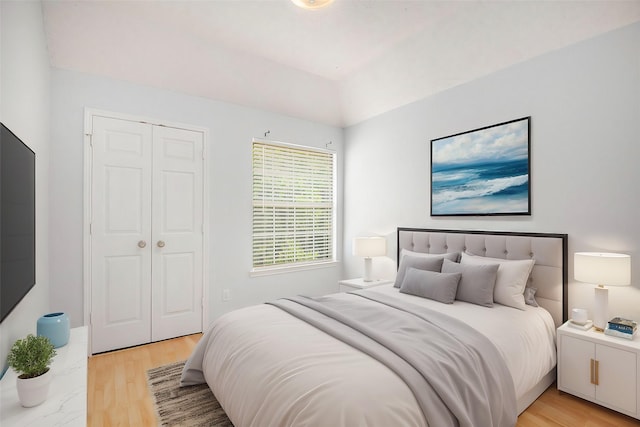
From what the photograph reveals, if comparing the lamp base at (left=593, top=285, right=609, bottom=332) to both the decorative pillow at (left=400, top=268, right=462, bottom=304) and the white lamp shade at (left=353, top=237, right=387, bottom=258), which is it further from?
the white lamp shade at (left=353, top=237, right=387, bottom=258)

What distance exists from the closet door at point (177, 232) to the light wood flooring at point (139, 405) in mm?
573

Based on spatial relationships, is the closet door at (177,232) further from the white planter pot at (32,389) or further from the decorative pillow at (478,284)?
the decorative pillow at (478,284)

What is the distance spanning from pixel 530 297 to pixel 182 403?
8.86 ft

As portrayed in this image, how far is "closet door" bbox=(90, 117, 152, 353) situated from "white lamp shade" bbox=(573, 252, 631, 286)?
367 centimetres

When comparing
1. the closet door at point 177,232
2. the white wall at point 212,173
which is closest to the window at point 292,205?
the white wall at point 212,173

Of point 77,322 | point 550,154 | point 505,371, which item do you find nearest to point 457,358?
point 505,371

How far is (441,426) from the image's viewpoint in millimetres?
1327

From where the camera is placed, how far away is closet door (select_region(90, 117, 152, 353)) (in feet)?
9.86

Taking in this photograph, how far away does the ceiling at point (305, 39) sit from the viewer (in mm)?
2523

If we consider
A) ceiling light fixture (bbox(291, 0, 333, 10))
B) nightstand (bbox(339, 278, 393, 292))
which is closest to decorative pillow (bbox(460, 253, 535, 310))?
nightstand (bbox(339, 278, 393, 292))

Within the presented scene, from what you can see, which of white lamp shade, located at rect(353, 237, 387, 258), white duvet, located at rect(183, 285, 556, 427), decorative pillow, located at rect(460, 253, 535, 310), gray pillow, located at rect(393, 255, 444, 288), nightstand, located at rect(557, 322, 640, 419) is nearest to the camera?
white duvet, located at rect(183, 285, 556, 427)

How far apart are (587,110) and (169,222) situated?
3797 millimetres

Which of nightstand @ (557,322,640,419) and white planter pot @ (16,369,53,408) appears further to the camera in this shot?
nightstand @ (557,322,640,419)

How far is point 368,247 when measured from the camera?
3.79 m
